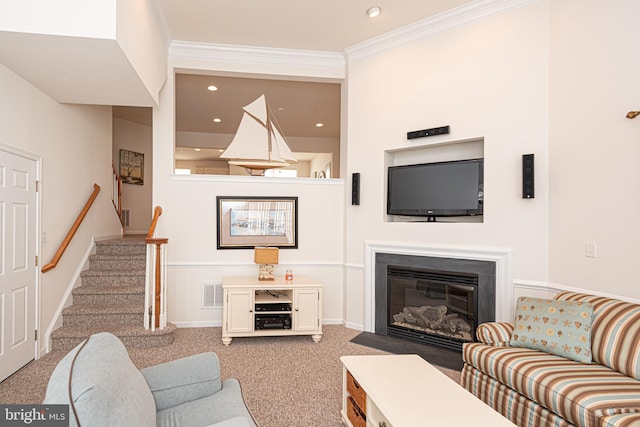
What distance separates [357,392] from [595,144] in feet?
8.67

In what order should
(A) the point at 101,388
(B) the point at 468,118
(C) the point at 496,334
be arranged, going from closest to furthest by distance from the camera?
(A) the point at 101,388 < (C) the point at 496,334 < (B) the point at 468,118

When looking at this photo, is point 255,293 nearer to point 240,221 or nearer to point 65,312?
point 240,221

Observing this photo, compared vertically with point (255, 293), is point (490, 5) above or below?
above

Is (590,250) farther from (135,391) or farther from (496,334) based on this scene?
(135,391)

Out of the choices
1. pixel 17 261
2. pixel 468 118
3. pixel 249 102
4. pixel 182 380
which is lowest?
pixel 182 380

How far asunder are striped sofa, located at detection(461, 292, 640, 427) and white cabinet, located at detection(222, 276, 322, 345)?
6.04ft

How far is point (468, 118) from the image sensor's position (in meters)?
3.99

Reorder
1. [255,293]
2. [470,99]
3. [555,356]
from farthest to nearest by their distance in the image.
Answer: [255,293] < [470,99] < [555,356]

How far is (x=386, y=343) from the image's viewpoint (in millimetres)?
4215

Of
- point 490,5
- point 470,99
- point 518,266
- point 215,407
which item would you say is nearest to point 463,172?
point 470,99

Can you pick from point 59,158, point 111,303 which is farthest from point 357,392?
point 59,158

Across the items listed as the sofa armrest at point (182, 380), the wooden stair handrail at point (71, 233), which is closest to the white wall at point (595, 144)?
the sofa armrest at point (182, 380)

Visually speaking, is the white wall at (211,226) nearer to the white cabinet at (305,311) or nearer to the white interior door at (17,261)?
the white cabinet at (305,311)

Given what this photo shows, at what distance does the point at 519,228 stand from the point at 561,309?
3.52 ft
